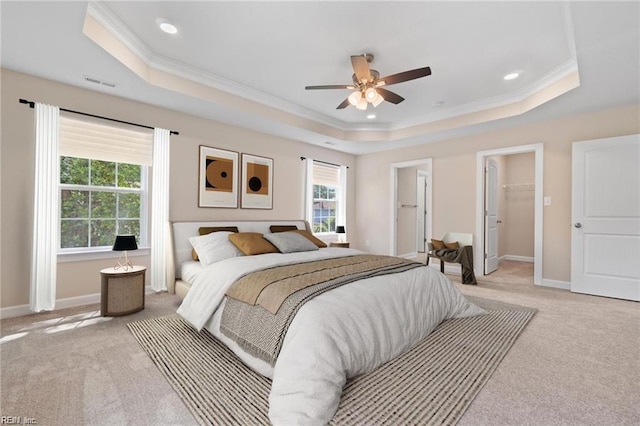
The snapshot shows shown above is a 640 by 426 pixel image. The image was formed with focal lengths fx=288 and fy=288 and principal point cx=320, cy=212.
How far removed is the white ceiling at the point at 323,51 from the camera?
91.3 inches

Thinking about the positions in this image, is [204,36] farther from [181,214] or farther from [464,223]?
[464,223]

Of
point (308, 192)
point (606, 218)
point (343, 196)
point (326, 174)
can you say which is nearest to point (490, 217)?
point (606, 218)

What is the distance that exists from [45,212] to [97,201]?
1.74 feet

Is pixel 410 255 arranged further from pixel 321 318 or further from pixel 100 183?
pixel 100 183

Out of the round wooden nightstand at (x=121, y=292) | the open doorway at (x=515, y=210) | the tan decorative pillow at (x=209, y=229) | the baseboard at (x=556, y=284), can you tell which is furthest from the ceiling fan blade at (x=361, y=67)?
the open doorway at (x=515, y=210)

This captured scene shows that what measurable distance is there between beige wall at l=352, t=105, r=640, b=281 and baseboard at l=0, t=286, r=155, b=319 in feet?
14.8

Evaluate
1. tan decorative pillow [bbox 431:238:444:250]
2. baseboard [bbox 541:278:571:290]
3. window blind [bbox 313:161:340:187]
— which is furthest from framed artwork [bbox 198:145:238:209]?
baseboard [bbox 541:278:571:290]

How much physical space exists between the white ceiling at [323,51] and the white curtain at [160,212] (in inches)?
21.6

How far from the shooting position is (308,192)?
559 cm

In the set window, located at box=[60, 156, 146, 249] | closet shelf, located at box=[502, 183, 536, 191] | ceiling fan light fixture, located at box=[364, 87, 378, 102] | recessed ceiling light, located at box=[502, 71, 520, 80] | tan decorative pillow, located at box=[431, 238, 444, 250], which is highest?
recessed ceiling light, located at box=[502, 71, 520, 80]

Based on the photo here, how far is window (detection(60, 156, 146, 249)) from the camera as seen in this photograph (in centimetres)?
329

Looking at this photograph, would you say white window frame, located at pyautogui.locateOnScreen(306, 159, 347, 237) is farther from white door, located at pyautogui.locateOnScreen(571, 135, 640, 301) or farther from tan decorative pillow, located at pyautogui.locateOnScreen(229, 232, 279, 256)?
white door, located at pyautogui.locateOnScreen(571, 135, 640, 301)

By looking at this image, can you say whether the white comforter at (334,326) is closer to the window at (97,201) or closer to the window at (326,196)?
the window at (97,201)

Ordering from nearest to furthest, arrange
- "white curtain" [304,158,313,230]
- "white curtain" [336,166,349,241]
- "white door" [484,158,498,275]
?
"white door" [484,158,498,275] < "white curtain" [304,158,313,230] < "white curtain" [336,166,349,241]
